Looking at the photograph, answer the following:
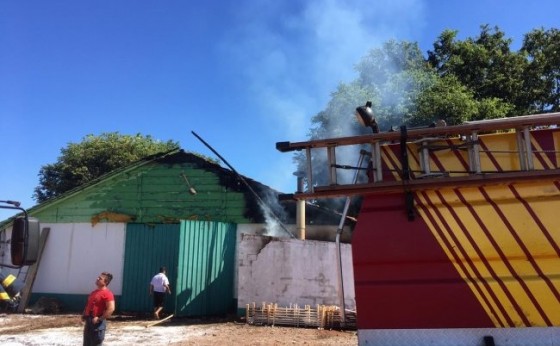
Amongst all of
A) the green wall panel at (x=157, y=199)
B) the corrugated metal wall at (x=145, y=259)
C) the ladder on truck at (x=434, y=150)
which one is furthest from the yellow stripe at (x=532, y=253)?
the corrugated metal wall at (x=145, y=259)

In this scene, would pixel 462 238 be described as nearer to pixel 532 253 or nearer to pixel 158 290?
pixel 532 253

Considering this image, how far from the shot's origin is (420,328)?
2.95 m

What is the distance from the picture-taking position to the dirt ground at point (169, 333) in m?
9.03

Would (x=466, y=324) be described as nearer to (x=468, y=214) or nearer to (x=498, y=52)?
(x=468, y=214)

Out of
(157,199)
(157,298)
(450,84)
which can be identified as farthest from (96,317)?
(450,84)

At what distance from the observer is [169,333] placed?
1015cm

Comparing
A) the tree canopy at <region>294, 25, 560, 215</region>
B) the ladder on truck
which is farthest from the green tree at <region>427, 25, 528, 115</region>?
the ladder on truck

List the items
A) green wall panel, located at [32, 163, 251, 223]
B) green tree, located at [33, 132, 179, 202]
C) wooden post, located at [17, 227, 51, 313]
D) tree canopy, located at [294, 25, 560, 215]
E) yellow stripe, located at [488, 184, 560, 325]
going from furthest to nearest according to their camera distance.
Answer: green tree, located at [33, 132, 179, 202] → tree canopy, located at [294, 25, 560, 215] → green wall panel, located at [32, 163, 251, 223] → wooden post, located at [17, 227, 51, 313] → yellow stripe, located at [488, 184, 560, 325]

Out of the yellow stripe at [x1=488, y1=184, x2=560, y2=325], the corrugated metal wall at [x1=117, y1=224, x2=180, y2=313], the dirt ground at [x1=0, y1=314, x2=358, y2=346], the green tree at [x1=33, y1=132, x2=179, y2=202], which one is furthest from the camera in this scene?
the green tree at [x1=33, y1=132, x2=179, y2=202]

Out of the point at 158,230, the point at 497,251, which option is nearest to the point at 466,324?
the point at 497,251

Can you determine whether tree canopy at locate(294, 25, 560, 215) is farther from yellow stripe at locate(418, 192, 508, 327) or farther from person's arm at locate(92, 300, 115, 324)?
yellow stripe at locate(418, 192, 508, 327)

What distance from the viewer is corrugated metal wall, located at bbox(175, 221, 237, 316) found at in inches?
496

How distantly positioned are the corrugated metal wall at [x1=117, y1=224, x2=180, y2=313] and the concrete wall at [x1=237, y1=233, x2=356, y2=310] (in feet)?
9.25

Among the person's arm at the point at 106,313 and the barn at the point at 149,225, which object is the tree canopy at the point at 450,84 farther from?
the person's arm at the point at 106,313
